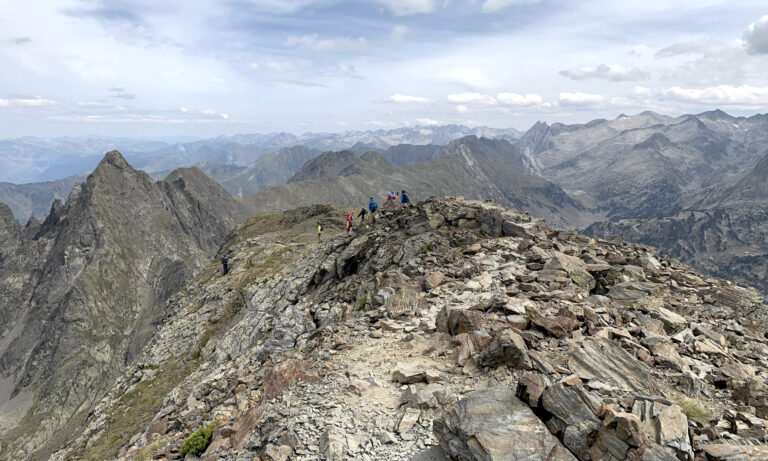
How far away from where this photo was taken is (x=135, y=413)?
3675cm

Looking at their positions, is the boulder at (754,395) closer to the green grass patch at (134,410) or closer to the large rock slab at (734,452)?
the large rock slab at (734,452)

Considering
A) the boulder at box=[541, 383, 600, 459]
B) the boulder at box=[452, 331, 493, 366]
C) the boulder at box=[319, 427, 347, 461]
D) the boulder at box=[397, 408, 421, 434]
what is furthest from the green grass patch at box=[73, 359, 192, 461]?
the boulder at box=[541, 383, 600, 459]

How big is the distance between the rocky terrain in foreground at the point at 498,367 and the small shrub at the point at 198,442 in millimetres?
143

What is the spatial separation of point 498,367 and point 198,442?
12.8 meters

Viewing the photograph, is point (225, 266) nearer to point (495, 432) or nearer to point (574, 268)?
point (574, 268)

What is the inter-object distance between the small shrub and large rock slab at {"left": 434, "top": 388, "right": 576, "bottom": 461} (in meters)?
10.7

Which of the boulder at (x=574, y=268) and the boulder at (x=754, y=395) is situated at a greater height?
the boulder at (x=574, y=268)

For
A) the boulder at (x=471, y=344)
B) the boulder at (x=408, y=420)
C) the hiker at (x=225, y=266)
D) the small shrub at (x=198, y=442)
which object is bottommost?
the hiker at (x=225, y=266)

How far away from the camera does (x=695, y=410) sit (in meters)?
11.1

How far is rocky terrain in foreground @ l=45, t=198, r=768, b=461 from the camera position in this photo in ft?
33.7

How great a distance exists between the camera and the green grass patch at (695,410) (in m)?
10.7

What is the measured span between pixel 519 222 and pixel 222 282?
157 feet

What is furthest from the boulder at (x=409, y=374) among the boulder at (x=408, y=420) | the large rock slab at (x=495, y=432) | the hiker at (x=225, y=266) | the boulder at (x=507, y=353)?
the hiker at (x=225, y=266)

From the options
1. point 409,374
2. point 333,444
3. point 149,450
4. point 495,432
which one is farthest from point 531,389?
point 149,450
